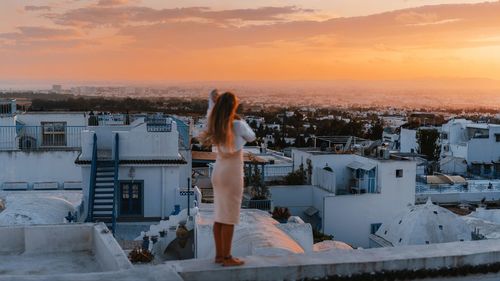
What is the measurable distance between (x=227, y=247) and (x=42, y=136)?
24789 mm

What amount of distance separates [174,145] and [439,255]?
14408 mm

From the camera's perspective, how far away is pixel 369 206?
91.8ft

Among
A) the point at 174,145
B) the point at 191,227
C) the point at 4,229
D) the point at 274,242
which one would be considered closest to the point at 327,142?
the point at 174,145

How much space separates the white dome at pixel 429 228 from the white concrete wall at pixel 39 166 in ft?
41.5

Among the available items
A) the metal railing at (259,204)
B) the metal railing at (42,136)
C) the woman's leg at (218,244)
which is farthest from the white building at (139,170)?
the woman's leg at (218,244)

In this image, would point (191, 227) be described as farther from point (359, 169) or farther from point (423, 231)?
point (359, 169)

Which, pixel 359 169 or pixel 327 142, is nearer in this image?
pixel 359 169

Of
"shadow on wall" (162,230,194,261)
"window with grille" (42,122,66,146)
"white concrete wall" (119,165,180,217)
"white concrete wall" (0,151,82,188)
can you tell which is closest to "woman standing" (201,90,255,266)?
"shadow on wall" (162,230,194,261)

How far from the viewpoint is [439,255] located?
656 centimetres

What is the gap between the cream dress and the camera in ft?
20.1

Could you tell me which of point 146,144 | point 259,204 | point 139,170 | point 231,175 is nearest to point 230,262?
point 231,175

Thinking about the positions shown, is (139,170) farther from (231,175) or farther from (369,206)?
(231,175)

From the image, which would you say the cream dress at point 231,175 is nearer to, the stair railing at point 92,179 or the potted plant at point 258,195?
the stair railing at point 92,179

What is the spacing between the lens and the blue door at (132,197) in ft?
64.4
